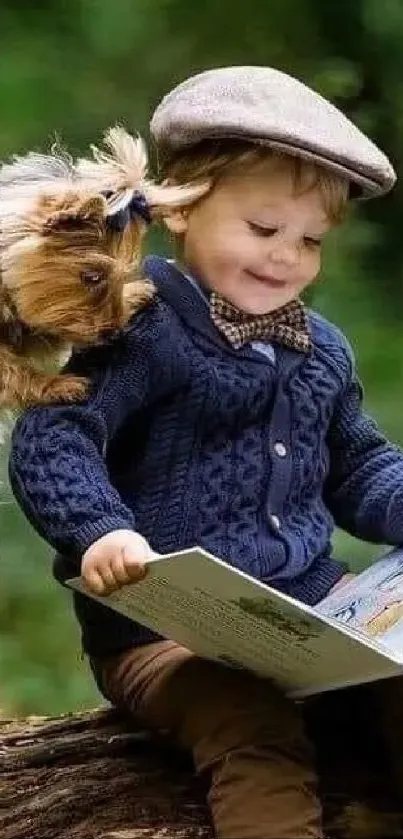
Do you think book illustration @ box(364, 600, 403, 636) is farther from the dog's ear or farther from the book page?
the dog's ear

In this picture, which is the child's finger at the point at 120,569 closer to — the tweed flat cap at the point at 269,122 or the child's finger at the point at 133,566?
the child's finger at the point at 133,566

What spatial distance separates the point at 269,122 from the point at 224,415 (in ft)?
0.66

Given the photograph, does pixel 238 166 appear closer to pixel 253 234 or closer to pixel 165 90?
pixel 253 234

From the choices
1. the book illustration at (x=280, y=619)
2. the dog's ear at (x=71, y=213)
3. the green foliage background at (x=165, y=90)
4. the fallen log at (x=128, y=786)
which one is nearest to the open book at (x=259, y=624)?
the book illustration at (x=280, y=619)

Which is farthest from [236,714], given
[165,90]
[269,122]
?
[165,90]

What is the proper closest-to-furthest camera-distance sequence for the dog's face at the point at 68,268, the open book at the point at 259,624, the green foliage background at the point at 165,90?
the open book at the point at 259,624 → the dog's face at the point at 68,268 → the green foliage background at the point at 165,90

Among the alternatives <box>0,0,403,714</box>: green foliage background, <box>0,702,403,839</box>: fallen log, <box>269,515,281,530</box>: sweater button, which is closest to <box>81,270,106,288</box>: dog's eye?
<box>269,515,281,530</box>: sweater button

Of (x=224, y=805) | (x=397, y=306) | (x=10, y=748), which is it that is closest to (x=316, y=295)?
(x=397, y=306)

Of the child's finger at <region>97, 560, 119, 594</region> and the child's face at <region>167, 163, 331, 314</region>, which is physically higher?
the child's face at <region>167, 163, 331, 314</region>

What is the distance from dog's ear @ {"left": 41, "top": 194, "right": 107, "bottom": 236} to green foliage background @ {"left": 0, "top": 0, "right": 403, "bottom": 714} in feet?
2.14

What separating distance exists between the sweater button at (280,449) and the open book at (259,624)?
0.40ft

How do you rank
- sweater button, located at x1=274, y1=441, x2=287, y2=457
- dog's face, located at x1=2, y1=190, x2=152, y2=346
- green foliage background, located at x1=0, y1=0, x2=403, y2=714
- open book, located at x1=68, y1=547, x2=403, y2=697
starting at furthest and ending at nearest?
green foliage background, located at x1=0, y1=0, x2=403, y2=714, sweater button, located at x1=274, y1=441, x2=287, y2=457, dog's face, located at x1=2, y1=190, x2=152, y2=346, open book, located at x1=68, y1=547, x2=403, y2=697

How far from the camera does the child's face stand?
1.26 metres

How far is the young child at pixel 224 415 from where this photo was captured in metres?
1.20
